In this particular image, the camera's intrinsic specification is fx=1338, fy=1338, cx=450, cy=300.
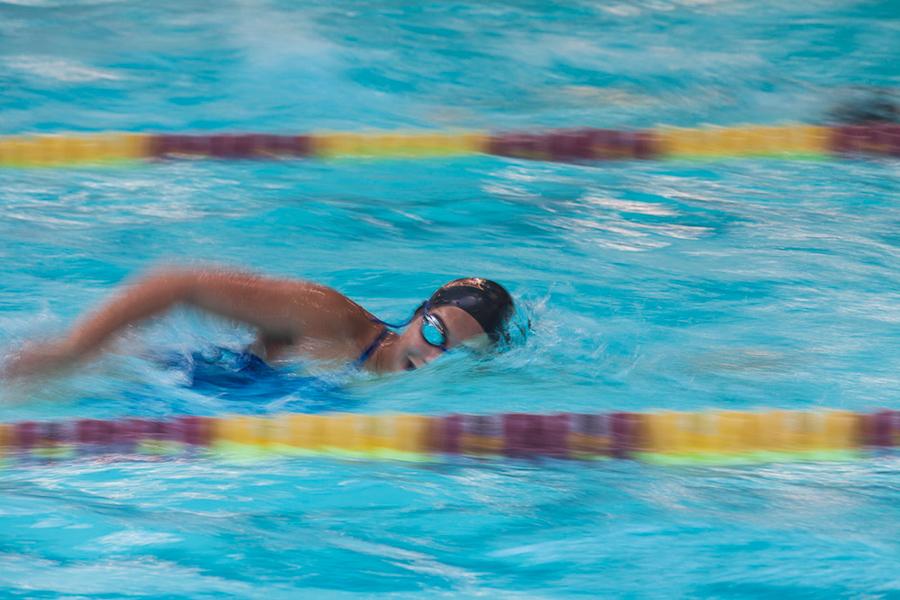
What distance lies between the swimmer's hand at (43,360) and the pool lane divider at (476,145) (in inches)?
104

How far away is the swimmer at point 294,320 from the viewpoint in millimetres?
3402

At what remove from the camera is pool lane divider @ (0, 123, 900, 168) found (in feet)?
19.7

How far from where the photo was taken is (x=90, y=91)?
7.05m

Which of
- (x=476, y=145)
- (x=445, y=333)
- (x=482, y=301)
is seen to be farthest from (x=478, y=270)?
(x=476, y=145)

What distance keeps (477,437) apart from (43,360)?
3.76 ft

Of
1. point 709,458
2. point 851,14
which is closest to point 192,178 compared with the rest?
point 709,458

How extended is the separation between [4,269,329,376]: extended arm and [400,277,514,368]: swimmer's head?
11.3 inches

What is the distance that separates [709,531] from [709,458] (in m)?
0.44

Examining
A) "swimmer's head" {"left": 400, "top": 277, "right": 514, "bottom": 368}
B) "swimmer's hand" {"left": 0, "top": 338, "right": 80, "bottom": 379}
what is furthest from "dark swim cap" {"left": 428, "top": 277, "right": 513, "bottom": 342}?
"swimmer's hand" {"left": 0, "top": 338, "right": 80, "bottom": 379}

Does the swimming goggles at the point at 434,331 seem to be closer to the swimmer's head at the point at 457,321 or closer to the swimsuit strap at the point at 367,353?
the swimmer's head at the point at 457,321

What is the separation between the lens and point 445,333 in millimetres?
3480

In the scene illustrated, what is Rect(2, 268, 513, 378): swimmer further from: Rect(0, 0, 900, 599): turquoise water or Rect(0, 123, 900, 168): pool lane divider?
Rect(0, 123, 900, 168): pool lane divider

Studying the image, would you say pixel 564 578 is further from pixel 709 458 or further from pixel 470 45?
pixel 470 45

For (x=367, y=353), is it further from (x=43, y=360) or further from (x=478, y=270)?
(x=478, y=270)
